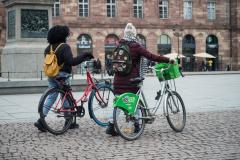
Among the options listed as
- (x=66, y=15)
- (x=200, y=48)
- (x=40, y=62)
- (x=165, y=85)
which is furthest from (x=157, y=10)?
(x=165, y=85)

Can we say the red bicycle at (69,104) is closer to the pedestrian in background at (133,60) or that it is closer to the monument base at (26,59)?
the pedestrian in background at (133,60)

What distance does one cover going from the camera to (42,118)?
8461 mm

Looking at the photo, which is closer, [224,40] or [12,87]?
[12,87]

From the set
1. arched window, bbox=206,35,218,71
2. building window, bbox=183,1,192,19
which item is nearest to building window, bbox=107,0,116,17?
building window, bbox=183,1,192,19

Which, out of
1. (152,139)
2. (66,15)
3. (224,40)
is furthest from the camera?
(224,40)

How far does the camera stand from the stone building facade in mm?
47188

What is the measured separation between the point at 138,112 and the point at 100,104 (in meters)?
1.35

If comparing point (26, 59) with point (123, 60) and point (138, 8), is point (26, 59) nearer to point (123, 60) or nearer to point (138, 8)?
point (123, 60)

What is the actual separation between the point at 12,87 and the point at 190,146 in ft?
37.7

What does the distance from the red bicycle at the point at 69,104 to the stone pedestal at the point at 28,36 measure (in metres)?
9.26

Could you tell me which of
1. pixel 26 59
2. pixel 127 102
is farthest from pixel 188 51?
pixel 127 102

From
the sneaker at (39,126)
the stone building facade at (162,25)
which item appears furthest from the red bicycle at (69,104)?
the stone building facade at (162,25)

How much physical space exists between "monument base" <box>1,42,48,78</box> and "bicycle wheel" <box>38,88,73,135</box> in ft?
32.2

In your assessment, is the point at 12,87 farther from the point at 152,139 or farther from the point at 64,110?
the point at 152,139
